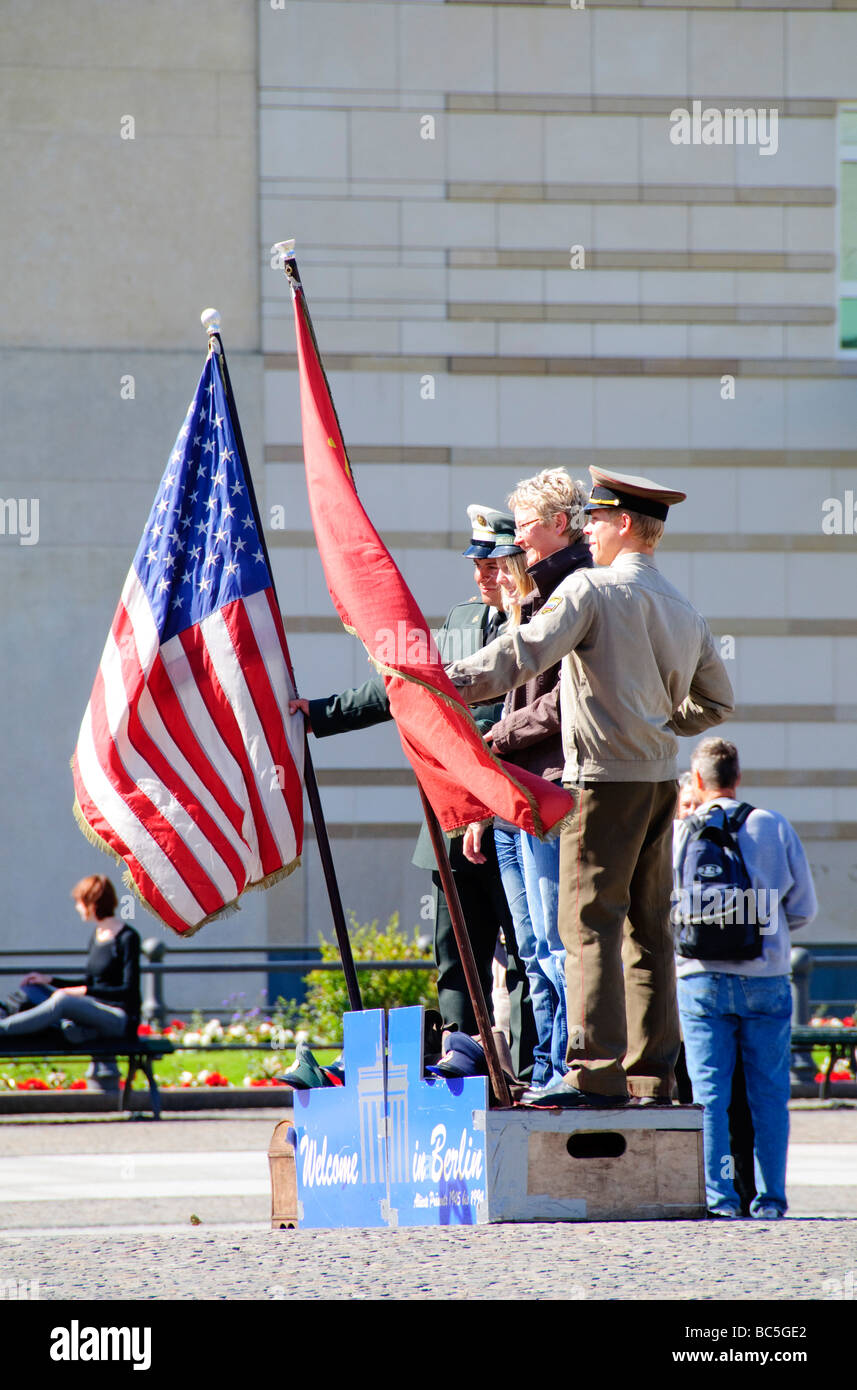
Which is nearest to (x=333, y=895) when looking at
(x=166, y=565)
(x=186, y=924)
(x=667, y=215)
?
(x=186, y=924)

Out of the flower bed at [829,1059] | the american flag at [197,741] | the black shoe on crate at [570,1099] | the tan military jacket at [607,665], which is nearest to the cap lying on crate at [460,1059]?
the black shoe on crate at [570,1099]

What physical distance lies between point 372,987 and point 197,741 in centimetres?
825

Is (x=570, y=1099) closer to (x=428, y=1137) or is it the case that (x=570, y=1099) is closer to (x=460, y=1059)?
(x=460, y=1059)

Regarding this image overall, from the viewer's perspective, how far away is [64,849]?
59.2 feet

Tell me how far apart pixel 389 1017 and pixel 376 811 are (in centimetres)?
1246

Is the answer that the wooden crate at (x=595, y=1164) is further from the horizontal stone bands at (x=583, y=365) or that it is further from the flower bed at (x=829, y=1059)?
the horizontal stone bands at (x=583, y=365)

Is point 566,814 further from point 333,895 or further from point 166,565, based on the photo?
point 166,565

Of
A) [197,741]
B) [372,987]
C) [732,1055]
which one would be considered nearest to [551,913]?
[197,741]

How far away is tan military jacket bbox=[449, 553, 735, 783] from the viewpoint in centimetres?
536

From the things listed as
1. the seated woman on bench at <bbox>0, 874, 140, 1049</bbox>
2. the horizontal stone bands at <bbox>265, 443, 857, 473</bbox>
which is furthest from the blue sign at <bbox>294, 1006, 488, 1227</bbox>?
the horizontal stone bands at <bbox>265, 443, 857, 473</bbox>

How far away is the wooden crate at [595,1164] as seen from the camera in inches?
205

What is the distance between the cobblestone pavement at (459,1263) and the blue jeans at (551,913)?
1.03 metres

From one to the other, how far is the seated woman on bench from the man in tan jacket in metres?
7.49

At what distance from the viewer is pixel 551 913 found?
6055mm
